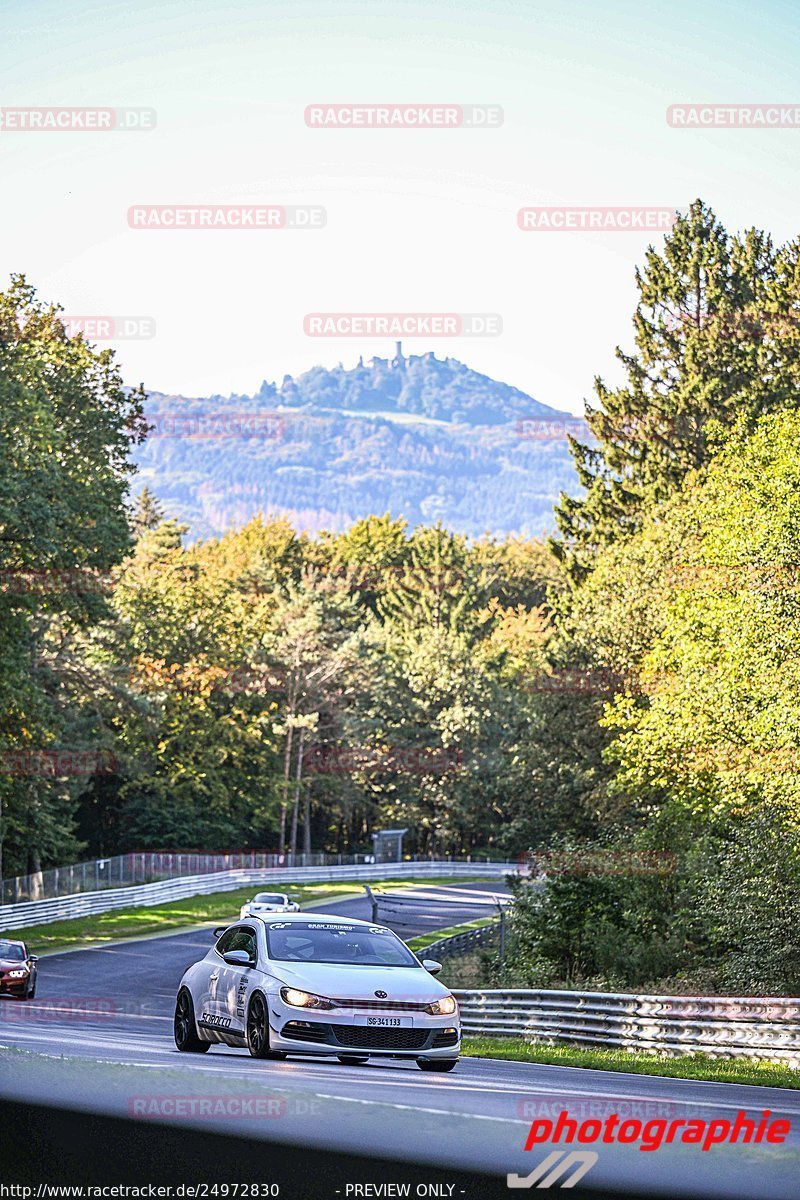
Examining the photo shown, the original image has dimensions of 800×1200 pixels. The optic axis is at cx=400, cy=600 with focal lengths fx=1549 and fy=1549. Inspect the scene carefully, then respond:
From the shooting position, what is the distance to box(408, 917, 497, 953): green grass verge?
52188 millimetres

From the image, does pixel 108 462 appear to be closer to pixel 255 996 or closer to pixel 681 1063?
pixel 681 1063

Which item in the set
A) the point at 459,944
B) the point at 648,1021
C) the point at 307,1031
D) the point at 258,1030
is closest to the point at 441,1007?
the point at 307,1031

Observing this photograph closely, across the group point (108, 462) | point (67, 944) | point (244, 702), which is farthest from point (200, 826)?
point (108, 462)

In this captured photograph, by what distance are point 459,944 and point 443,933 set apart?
31.2ft

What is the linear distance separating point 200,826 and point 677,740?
51.8 metres

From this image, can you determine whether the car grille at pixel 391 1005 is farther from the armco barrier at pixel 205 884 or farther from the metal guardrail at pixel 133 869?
the metal guardrail at pixel 133 869

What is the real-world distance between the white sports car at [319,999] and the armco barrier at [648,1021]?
318 inches

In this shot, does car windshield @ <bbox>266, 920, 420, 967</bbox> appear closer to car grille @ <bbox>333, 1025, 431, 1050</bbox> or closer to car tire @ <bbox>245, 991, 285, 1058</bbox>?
car tire @ <bbox>245, 991, 285, 1058</bbox>

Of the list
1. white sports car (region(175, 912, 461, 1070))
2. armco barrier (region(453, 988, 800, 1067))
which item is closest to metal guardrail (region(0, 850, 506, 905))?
armco barrier (region(453, 988, 800, 1067))

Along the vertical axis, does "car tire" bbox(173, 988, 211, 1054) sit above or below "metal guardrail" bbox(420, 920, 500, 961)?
above

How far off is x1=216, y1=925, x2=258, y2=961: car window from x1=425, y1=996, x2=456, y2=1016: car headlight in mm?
1738

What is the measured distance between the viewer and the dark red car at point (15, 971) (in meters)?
31.4

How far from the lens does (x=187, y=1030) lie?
15328 mm

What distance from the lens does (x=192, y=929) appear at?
6041cm
